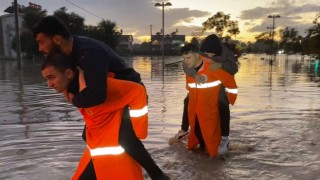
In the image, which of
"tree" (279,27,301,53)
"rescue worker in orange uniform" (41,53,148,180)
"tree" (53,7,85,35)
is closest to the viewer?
"rescue worker in orange uniform" (41,53,148,180)

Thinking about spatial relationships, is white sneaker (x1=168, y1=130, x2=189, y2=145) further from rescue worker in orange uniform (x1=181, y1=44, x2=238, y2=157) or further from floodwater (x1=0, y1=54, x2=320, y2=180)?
rescue worker in orange uniform (x1=181, y1=44, x2=238, y2=157)

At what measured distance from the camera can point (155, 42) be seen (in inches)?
4668

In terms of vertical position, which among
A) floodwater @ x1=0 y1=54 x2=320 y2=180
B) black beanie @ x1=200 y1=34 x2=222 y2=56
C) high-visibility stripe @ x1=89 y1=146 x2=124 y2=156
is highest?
black beanie @ x1=200 y1=34 x2=222 y2=56

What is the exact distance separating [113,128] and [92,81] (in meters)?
0.42

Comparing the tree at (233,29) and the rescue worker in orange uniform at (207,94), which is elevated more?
the tree at (233,29)

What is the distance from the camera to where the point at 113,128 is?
2.90m

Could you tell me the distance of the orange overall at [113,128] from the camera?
2.90 meters

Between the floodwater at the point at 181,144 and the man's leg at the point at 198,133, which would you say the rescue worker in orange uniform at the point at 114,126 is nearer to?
the floodwater at the point at 181,144

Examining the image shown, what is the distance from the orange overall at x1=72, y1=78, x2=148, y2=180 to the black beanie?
2.81m

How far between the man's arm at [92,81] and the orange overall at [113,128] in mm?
167

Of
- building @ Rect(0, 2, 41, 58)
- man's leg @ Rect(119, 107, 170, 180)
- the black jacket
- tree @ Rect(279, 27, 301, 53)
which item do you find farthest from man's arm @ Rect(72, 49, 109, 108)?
tree @ Rect(279, 27, 301, 53)

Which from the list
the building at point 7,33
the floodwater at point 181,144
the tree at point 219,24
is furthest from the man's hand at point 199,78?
the building at point 7,33

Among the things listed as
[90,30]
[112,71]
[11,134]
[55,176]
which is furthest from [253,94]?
[90,30]

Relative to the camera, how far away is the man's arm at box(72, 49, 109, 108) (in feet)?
8.80
